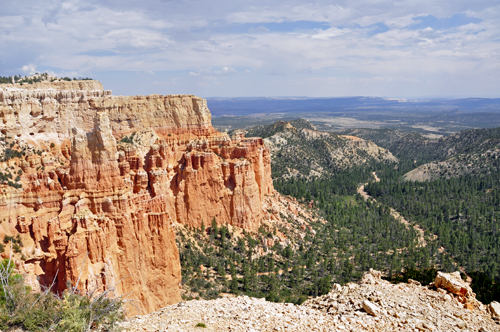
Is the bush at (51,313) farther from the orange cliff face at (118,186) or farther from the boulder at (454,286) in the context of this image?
the boulder at (454,286)

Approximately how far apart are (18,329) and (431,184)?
133124 mm

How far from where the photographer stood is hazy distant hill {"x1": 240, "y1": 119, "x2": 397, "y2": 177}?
135375 mm

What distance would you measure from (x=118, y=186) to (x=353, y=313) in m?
23.9

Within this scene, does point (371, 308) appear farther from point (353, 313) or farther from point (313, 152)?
point (313, 152)

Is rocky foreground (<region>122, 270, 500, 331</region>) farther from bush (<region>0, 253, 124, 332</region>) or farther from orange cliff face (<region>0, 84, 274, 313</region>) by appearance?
orange cliff face (<region>0, 84, 274, 313</region>)

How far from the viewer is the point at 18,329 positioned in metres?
15.4

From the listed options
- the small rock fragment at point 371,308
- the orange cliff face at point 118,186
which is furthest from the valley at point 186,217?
the small rock fragment at point 371,308

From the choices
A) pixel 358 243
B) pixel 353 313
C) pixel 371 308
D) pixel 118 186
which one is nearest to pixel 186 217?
pixel 118 186

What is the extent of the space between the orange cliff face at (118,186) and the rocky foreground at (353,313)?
7575 millimetres

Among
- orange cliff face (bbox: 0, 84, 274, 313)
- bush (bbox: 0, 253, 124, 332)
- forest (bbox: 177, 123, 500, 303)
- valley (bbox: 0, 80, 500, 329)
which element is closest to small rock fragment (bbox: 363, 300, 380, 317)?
valley (bbox: 0, 80, 500, 329)

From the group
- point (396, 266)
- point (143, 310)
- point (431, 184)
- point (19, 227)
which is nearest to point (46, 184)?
point (19, 227)

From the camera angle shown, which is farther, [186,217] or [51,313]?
[186,217]

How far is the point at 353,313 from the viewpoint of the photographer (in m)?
19.3

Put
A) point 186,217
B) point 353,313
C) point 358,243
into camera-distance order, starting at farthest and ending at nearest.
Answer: point 358,243 → point 186,217 → point 353,313
